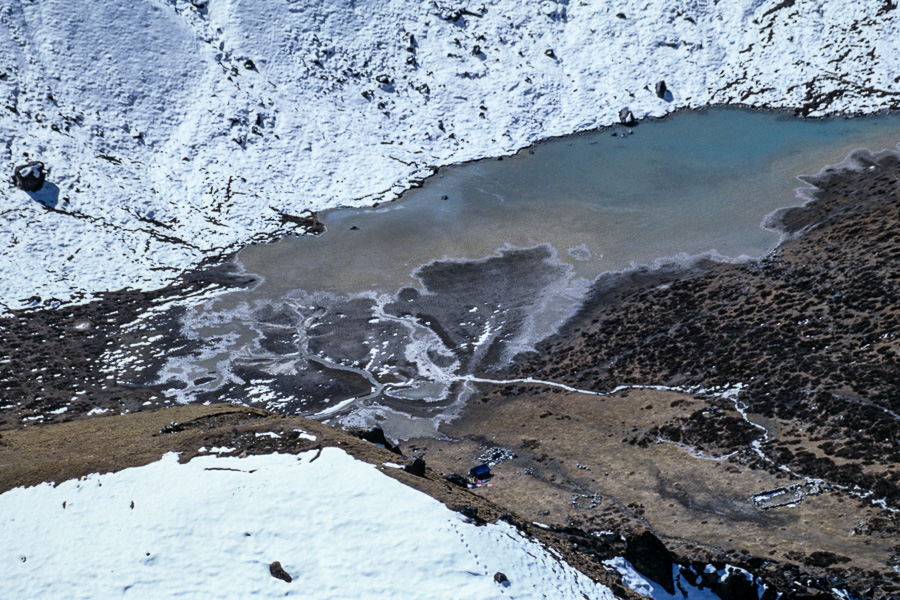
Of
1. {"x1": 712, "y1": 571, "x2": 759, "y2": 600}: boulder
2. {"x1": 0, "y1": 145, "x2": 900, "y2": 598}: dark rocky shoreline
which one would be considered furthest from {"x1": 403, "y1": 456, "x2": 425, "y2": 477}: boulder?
{"x1": 712, "y1": 571, "x2": 759, "y2": 600}: boulder

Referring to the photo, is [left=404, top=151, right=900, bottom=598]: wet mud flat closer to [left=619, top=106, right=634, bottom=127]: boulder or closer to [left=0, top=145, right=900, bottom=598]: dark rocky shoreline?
[left=0, top=145, right=900, bottom=598]: dark rocky shoreline

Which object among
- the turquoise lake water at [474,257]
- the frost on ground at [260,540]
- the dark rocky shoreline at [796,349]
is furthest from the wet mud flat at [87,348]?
the dark rocky shoreline at [796,349]

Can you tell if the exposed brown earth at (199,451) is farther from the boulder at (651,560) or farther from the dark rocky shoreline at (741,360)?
the dark rocky shoreline at (741,360)

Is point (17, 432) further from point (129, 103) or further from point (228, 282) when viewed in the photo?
point (129, 103)

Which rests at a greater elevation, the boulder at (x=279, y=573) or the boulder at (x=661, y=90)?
the boulder at (x=661, y=90)

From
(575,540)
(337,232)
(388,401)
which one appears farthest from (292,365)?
(575,540)

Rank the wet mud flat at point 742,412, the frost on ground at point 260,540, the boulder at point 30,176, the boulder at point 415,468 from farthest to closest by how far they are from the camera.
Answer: the boulder at point 30,176
the wet mud flat at point 742,412
the boulder at point 415,468
the frost on ground at point 260,540
